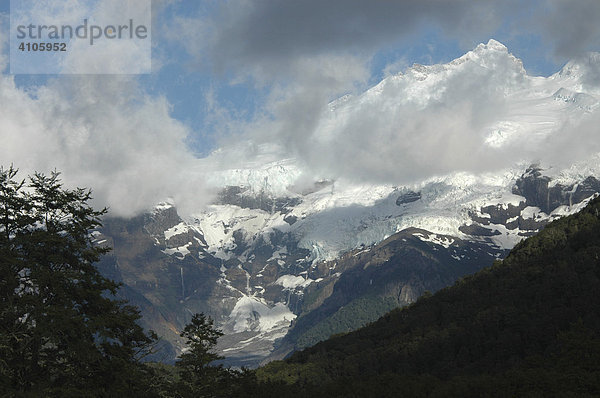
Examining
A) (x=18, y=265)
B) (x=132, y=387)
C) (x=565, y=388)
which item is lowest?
(x=565, y=388)

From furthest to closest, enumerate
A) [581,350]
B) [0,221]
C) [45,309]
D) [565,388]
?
[581,350] → [565,388] → [0,221] → [45,309]

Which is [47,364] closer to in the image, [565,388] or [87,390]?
[87,390]

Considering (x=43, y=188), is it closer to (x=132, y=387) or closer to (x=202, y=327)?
(x=132, y=387)

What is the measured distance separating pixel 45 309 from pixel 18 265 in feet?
14.9

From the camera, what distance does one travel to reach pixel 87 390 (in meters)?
43.5

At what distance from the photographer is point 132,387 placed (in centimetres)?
4931

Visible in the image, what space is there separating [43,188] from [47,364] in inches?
556

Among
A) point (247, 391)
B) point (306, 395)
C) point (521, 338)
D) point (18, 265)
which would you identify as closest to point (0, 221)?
point (18, 265)

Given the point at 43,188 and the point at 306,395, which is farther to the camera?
the point at 306,395

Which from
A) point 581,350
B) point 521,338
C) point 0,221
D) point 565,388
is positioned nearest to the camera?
point 0,221

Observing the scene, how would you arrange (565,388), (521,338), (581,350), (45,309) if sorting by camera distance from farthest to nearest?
(521,338) < (581,350) < (565,388) < (45,309)

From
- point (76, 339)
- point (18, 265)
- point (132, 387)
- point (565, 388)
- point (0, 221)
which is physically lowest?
point (565, 388)

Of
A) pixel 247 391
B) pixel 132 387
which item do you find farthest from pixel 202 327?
pixel 132 387

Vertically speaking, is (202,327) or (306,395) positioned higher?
(202,327)
